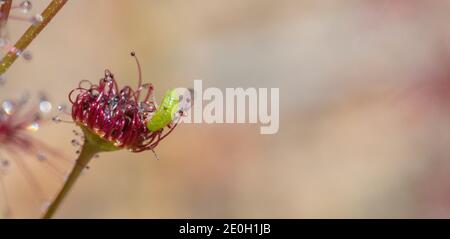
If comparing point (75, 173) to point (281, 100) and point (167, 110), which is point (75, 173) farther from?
point (281, 100)

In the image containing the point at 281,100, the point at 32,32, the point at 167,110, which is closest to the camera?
the point at 32,32

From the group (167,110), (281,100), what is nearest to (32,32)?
(167,110)

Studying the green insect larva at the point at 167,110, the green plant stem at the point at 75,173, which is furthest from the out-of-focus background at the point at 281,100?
the green insect larva at the point at 167,110

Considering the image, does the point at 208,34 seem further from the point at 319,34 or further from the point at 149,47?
the point at 319,34

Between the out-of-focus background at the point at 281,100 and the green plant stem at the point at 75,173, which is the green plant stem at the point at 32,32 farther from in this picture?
the out-of-focus background at the point at 281,100

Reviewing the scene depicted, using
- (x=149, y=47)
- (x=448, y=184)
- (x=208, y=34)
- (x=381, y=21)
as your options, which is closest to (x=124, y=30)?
(x=149, y=47)

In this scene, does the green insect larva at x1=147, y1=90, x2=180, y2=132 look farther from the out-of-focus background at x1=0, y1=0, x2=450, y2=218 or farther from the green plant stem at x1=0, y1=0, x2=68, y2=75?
the out-of-focus background at x1=0, y1=0, x2=450, y2=218
